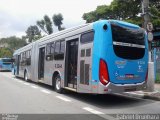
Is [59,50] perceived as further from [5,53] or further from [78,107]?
[5,53]

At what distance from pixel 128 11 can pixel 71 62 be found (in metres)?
11.2

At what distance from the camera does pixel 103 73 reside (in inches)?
377

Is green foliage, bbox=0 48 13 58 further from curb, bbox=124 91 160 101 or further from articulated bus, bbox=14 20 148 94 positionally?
curb, bbox=124 91 160 101

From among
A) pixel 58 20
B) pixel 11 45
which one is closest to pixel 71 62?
pixel 58 20

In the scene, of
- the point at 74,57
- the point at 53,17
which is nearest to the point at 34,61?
the point at 74,57

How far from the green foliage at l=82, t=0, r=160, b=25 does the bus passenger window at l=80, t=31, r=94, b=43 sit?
386 inches

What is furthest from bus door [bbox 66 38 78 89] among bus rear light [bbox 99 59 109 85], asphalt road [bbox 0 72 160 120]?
bus rear light [bbox 99 59 109 85]

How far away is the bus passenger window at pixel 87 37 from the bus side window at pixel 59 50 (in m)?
2.16

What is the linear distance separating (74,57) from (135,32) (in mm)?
2845

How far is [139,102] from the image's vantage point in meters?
10.7

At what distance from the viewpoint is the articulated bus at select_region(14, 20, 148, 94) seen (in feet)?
31.7

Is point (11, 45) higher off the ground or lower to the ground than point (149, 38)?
higher

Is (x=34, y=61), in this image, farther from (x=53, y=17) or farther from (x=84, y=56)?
(x=53, y=17)

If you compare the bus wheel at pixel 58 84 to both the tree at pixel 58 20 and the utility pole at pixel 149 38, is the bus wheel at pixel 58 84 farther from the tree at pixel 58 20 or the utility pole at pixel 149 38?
the tree at pixel 58 20
